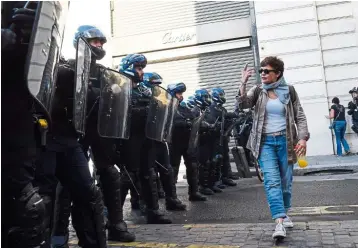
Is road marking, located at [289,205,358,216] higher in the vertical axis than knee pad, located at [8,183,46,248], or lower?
lower

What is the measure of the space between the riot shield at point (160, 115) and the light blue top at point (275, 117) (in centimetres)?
150

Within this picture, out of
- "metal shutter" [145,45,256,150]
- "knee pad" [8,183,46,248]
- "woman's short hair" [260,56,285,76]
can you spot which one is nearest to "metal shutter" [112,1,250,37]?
"metal shutter" [145,45,256,150]

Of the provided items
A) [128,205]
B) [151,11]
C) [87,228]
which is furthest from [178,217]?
[151,11]

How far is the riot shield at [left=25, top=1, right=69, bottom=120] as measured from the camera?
194cm

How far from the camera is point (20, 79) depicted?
210 cm

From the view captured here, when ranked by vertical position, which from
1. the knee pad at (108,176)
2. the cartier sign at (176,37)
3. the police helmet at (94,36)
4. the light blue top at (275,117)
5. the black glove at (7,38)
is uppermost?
the cartier sign at (176,37)

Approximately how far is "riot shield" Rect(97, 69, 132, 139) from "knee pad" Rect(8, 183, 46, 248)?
64.9 inches

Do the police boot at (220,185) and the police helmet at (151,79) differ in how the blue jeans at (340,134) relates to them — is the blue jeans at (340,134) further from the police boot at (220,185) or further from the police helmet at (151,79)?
the police helmet at (151,79)

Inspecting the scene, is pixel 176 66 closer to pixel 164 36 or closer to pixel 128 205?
pixel 164 36

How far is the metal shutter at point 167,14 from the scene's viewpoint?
593 inches

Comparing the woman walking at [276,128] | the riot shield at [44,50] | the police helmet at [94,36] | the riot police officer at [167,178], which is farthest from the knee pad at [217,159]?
the riot shield at [44,50]

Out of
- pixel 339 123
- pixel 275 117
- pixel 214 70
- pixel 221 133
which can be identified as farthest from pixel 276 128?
pixel 214 70

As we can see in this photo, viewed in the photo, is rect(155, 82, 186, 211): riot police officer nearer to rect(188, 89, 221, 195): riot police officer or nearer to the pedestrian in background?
rect(188, 89, 221, 195): riot police officer

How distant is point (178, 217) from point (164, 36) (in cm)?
1151
